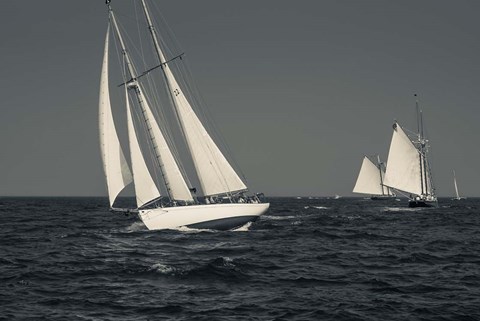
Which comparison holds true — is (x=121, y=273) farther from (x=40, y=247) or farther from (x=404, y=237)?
(x=404, y=237)

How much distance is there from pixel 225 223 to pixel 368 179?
13050 cm

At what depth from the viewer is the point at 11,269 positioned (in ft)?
73.6

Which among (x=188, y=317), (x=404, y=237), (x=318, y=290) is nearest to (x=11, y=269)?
(x=188, y=317)

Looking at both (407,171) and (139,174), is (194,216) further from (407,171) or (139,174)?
(407,171)

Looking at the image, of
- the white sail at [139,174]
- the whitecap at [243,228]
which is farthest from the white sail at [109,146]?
the whitecap at [243,228]

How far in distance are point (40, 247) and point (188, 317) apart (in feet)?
62.4

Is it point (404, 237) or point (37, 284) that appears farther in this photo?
point (404, 237)

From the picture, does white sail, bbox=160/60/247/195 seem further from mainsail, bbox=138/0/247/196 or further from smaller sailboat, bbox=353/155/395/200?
smaller sailboat, bbox=353/155/395/200

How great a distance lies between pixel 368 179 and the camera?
6403 inches

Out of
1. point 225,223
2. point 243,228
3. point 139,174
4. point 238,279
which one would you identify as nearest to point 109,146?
point 139,174

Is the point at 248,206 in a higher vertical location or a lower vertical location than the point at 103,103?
lower

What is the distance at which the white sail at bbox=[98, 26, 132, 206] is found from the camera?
38438 mm

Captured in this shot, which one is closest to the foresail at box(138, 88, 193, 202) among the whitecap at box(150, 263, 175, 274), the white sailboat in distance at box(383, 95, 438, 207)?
the whitecap at box(150, 263, 175, 274)

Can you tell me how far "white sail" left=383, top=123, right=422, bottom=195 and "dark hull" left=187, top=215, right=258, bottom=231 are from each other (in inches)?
2632
